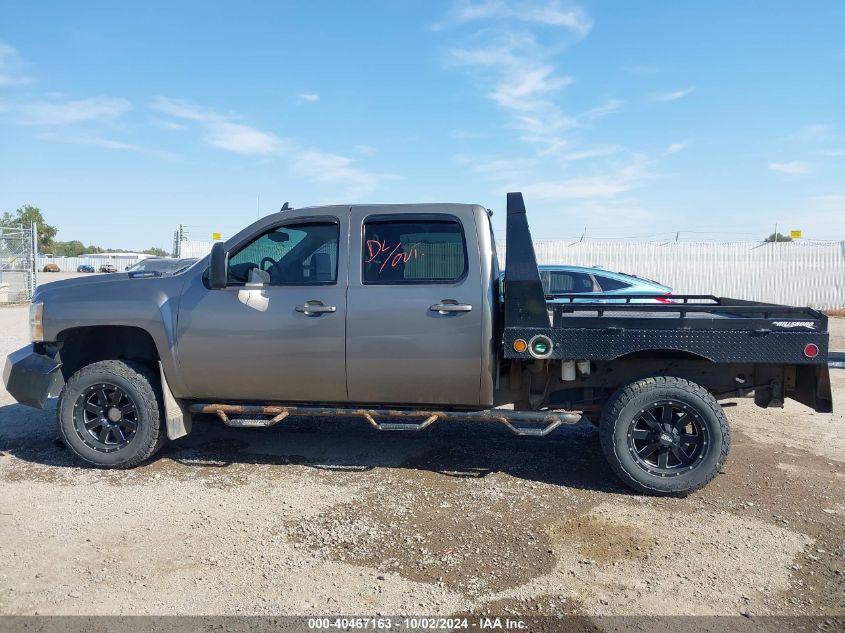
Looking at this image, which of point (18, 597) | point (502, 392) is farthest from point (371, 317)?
point (18, 597)

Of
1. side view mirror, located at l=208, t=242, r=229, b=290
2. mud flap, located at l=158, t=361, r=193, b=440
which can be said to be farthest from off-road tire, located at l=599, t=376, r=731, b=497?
mud flap, located at l=158, t=361, r=193, b=440

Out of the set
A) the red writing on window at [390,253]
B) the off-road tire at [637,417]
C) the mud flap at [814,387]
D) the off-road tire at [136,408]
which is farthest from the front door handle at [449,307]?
the mud flap at [814,387]

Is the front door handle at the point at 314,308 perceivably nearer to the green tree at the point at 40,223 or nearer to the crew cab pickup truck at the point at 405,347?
the crew cab pickup truck at the point at 405,347

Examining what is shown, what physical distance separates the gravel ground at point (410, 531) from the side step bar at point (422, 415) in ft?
1.44

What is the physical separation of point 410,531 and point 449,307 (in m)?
1.53

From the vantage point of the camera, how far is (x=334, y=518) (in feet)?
13.4

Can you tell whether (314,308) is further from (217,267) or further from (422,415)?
(422,415)

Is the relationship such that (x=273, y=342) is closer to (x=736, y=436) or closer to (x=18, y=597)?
(x=18, y=597)

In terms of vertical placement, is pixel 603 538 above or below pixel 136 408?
below

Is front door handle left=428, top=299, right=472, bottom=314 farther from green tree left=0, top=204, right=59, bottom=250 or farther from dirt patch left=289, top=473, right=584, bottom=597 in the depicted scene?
green tree left=0, top=204, right=59, bottom=250

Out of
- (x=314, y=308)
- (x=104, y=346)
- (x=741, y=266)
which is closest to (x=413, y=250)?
(x=314, y=308)

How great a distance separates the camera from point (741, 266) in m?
20.4

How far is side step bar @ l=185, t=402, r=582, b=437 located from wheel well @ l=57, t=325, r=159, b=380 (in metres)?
0.76

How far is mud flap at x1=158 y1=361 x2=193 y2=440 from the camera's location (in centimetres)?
488
